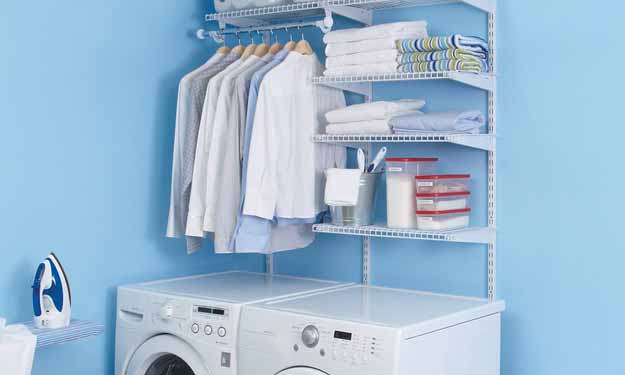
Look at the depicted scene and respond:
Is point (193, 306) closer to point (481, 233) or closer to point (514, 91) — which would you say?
point (481, 233)

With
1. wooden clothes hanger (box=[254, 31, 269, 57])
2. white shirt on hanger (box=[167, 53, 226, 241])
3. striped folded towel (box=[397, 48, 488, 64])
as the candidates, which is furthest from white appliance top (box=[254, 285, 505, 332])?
wooden clothes hanger (box=[254, 31, 269, 57])

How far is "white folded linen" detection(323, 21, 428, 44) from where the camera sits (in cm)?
295

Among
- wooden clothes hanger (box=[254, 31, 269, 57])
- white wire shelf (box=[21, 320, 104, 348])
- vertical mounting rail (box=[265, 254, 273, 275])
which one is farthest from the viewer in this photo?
vertical mounting rail (box=[265, 254, 273, 275])

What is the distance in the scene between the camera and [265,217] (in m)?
3.01

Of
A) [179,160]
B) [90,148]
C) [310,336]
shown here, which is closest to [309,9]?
[179,160]

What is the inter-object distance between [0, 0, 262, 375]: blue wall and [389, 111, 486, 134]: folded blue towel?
107cm

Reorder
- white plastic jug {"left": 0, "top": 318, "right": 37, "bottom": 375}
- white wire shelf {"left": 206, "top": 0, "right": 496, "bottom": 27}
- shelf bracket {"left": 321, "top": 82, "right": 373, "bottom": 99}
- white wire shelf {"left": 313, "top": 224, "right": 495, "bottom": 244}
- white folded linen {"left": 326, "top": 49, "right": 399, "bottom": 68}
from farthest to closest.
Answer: shelf bracket {"left": 321, "top": 82, "right": 373, "bottom": 99}
white wire shelf {"left": 206, "top": 0, "right": 496, "bottom": 27}
white folded linen {"left": 326, "top": 49, "right": 399, "bottom": 68}
white wire shelf {"left": 313, "top": 224, "right": 495, "bottom": 244}
white plastic jug {"left": 0, "top": 318, "right": 37, "bottom": 375}

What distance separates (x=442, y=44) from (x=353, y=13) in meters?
0.55

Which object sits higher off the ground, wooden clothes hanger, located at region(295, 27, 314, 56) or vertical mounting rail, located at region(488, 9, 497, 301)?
A: wooden clothes hanger, located at region(295, 27, 314, 56)

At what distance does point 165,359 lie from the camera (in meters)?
3.14

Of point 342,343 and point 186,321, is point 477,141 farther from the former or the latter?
point 186,321

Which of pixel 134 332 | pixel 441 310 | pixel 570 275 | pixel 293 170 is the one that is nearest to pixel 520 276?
pixel 570 275

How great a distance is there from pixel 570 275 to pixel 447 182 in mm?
530

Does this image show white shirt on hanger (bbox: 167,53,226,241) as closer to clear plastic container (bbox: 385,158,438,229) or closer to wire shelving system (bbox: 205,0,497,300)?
wire shelving system (bbox: 205,0,497,300)
